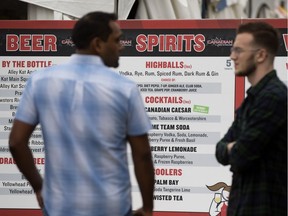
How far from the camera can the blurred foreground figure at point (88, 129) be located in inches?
152

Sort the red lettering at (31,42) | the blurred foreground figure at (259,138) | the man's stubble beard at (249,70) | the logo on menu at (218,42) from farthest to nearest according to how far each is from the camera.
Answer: the red lettering at (31,42), the logo on menu at (218,42), the man's stubble beard at (249,70), the blurred foreground figure at (259,138)

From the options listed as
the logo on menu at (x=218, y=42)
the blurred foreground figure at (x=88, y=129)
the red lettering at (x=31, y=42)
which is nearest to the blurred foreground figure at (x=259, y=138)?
the blurred foreground figure at (x=88, y=129)

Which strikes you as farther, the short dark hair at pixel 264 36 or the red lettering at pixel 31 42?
the red lettering at pixel 31 42

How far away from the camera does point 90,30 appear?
4023 mm

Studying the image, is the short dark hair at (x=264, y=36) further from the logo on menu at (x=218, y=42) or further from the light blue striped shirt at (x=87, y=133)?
the logo on menu at (x=218, y=42)

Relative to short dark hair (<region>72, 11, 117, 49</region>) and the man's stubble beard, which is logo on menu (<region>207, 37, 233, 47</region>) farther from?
short dark hair (<region>72, 11, 117, 49</region>)

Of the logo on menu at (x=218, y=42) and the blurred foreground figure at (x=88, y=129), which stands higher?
the logo on menu at (x=218, y=42)

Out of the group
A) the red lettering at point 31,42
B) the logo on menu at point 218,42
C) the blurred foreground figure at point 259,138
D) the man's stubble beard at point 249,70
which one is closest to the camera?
the blurred foreground figure at point 259,138

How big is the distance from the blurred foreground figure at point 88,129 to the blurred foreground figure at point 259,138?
48 cm

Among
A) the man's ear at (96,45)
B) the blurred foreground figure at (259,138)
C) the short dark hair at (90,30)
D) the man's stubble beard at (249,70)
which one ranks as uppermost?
the short dark hair at (90,30)

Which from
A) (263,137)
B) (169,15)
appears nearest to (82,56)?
(263,137)

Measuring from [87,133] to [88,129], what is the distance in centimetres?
2

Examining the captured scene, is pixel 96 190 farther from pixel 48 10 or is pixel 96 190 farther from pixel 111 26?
pixel 48 10

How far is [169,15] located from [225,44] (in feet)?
2.47
